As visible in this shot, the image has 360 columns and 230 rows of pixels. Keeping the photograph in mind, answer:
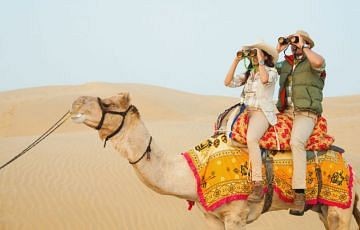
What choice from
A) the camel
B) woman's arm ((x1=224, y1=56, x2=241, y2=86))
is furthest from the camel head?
woman's arm ((x1=224, y1=56, x2=241, y2=86))

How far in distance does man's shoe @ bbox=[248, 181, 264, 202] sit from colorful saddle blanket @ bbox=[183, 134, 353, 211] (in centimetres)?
7

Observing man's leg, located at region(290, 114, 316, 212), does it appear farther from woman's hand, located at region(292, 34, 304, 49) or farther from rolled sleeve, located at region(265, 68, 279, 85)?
woman's hand, located at region(292, 34, 304, 49)

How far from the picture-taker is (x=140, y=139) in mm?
5336

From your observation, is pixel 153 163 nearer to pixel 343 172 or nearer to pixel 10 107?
pixel 343 172

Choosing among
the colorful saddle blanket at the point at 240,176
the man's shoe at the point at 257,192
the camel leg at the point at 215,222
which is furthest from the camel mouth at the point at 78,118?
the man's shoe at the point at 257,192

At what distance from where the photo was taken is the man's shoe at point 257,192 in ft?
17.8

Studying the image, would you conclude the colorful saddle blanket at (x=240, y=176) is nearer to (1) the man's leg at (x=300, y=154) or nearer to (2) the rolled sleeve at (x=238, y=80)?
(1) the man's leg at (x=300, y=154)

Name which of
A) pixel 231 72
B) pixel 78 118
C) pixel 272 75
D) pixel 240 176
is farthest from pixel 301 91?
pixel 78 118

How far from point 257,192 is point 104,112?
160 cm

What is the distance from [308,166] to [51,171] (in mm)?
9684

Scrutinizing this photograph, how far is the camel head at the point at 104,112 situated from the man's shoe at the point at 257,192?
50.2 inches

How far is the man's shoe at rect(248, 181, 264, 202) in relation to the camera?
17.8ft

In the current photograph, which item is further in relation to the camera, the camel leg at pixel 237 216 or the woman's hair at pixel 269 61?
the woman's hair at pixel 269 61

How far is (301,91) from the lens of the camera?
224 inches
